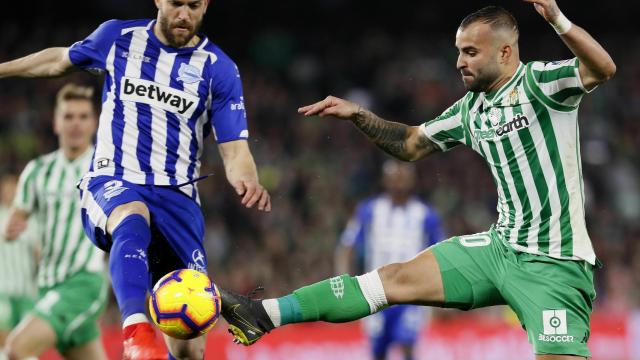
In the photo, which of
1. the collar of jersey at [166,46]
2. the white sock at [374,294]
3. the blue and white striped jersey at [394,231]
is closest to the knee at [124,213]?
the collar of jersey at [166,46]

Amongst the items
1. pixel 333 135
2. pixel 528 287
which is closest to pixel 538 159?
pixel 528 287

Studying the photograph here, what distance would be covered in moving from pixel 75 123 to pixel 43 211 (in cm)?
75

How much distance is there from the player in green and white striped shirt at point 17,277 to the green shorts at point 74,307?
1.41m

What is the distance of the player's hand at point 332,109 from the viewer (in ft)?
19.4

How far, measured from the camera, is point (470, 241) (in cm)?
602

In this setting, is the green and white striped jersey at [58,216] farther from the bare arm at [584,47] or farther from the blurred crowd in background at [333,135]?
the blurred crowd in background at [333,135]

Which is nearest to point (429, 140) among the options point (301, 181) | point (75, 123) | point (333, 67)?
point (75, 123)

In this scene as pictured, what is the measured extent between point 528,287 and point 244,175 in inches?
68.3

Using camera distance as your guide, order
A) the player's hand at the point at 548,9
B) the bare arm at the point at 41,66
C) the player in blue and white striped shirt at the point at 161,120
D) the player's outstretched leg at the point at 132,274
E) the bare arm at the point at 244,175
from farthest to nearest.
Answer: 1. the bare arm at the point at 41,66
2. the player in blue and white striped shirt at the point at 161,120
3. the bare arm at the point at 244,175
4. the player's hand at the point at 548,9
5. the player's outstretched leg at the point at 132,274

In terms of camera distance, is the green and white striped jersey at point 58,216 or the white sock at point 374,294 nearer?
the white sock at point 374,294

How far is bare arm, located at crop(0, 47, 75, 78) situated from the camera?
6348 millimetres

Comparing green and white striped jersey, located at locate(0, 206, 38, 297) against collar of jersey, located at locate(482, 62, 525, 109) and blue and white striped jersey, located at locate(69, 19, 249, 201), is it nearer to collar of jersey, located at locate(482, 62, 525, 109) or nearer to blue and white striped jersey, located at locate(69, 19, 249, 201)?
blue and white striped jersey, located at locate(69, 19, 249, 201)

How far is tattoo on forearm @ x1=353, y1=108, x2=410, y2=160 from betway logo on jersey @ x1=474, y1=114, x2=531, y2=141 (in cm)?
68

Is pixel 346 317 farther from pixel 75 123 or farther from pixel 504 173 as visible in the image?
pixel 75 123
